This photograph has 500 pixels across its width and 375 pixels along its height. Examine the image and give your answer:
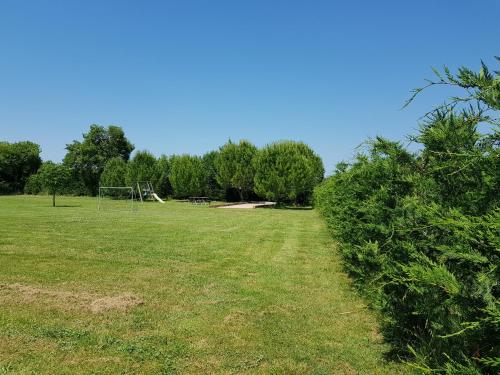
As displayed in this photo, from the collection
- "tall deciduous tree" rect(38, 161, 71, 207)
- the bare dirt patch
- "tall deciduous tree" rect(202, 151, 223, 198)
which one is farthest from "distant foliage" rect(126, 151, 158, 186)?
the bare dirt patch

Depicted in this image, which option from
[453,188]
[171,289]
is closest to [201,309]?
[171,289]

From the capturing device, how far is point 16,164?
6525cm

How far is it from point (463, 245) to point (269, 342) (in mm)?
3409

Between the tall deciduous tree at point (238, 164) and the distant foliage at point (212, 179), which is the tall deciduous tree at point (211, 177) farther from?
the tall deciduous tree at point (238, 164)

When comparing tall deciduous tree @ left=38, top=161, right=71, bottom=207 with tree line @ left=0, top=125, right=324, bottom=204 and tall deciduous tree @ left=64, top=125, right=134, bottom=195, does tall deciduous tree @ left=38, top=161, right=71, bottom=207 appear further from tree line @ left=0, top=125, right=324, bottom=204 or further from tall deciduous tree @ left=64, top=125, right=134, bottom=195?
tall deciduous tree @ left=64, top=125, right=134, bottom=195

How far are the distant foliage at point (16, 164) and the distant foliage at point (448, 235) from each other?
225 feet

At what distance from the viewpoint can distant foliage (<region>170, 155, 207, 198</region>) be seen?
50.1 meters

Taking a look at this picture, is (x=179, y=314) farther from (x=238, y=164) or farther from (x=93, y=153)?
(x=93, y=153)

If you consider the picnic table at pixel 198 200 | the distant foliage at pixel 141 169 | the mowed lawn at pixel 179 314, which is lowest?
the mowed lawn at pixel 179 314

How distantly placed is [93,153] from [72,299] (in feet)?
203

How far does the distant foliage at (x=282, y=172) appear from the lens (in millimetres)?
40812

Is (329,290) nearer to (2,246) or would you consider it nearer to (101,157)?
(2,246)

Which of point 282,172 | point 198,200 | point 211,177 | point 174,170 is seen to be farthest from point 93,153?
→ point 282,172

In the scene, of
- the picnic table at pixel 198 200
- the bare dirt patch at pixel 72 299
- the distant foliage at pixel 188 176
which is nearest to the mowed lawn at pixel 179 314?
the bare dirt patch at pixel 72 299
